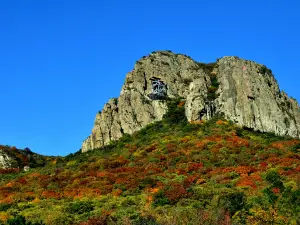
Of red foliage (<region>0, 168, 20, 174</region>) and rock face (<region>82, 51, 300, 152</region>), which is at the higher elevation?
rock face (<region>82, 51, 300, 152</region>)

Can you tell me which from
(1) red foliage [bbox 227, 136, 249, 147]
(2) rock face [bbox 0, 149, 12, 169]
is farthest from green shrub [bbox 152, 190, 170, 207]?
(2) rock face [bbox 0, 149, 12, 169]

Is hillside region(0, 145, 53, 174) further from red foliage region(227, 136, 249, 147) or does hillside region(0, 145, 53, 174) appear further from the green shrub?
the green shrub

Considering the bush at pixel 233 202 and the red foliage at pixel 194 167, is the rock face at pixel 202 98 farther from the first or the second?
the bush at pixel 233 202

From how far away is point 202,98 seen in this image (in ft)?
264

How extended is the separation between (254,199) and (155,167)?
23287 mm

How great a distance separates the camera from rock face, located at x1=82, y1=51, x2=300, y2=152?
79.8 meters

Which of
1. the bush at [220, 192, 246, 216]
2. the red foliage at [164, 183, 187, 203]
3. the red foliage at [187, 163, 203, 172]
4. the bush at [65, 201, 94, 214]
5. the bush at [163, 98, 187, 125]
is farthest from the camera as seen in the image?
the bush at [163, 98, 187, 125]

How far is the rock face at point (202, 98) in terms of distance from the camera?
3142 inches

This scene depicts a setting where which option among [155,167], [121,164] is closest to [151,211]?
[155,167]

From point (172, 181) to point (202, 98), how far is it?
2973 centimetres

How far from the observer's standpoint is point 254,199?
39.7 metres

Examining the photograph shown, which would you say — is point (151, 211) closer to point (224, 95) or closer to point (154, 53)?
point (224, 95)

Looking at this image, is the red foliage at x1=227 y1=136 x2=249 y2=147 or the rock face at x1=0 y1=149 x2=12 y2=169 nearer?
Answer: the red foliage at x1=227 y1=136 x2=249 y2=147

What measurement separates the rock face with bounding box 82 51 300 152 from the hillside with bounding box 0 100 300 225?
2.51 meters
